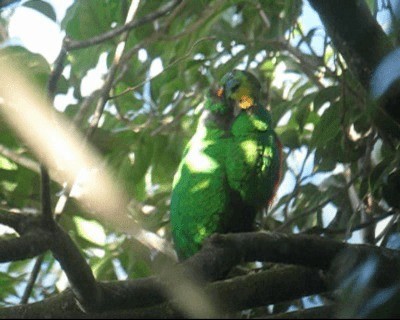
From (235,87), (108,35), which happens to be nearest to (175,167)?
(235,87)

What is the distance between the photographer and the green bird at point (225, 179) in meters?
1.58

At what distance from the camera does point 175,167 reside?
2.19m

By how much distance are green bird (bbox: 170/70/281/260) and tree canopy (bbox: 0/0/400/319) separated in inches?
4.6

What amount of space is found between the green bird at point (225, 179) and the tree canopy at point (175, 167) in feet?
0.38

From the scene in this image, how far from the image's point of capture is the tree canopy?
93 cm

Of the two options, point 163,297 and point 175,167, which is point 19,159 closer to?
point 175,167

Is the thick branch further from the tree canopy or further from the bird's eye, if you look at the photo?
the bird's eye

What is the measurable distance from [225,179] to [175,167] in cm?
62

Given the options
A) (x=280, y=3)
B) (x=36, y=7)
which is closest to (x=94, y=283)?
(x=36, y=7)

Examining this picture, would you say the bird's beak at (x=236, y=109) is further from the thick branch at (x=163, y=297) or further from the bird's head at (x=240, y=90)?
the thick branch at (x=163, y=297)

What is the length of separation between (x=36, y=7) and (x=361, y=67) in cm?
78

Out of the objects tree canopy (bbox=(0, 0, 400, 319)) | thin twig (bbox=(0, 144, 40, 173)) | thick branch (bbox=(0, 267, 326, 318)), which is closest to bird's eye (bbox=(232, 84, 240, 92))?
tree canopy (bbox=(0, 0, 400, 319))

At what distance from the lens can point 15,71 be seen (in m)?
1.79

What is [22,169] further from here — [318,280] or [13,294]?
[318,280]
